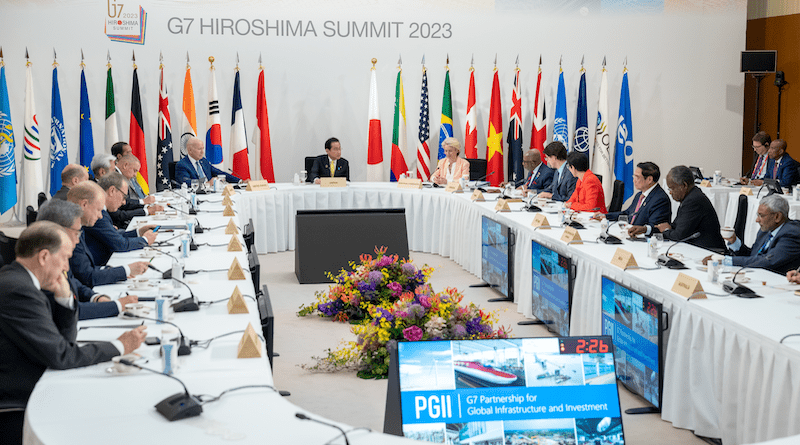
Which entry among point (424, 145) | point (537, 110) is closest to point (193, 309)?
point (424, 145)

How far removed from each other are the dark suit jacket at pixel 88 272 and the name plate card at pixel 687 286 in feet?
9.80

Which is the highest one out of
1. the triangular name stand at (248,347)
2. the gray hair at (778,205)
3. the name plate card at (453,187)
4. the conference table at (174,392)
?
the gray hair at (778,205)

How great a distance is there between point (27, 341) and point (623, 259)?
323 cm

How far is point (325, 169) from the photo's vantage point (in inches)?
354

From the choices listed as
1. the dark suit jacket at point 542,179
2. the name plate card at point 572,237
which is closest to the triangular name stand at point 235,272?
the name plate card at point 572,237

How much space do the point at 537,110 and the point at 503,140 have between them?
0.78 metres

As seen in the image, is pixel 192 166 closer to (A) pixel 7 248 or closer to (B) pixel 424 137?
(B) pixel 424 137

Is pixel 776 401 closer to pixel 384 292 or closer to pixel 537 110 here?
pixel 384 292

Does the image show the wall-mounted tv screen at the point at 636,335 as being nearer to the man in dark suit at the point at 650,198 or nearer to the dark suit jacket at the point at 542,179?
the man in dark suit at the point at 650,198

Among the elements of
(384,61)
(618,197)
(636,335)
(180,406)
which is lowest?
(636,335)

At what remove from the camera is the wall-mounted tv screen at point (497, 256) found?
620 centimetres

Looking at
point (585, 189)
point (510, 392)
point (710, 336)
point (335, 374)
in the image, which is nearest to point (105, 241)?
point (335, 374)

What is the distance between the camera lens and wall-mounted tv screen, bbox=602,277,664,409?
12.6 ft

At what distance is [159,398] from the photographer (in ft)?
7.88
